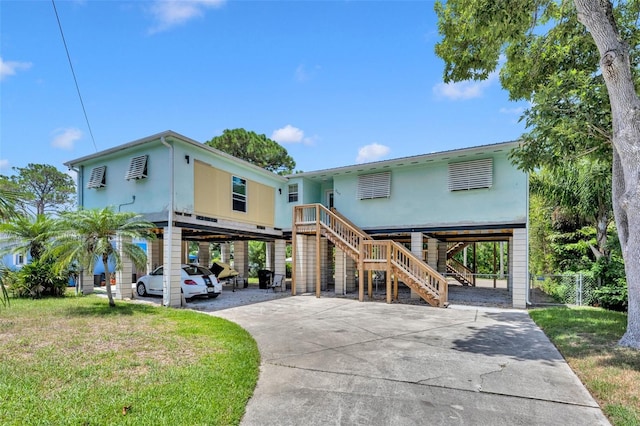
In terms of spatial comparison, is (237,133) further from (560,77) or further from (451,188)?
(560,77)

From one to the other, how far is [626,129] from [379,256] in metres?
8.17

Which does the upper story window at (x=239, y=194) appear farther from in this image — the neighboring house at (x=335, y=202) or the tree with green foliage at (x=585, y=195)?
the tree with green foliage at (x=585, y=195)

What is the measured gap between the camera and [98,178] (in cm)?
1295

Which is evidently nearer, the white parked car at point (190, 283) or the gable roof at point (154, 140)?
the gable roof at point (154, 140)

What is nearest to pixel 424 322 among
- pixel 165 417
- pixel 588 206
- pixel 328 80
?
pixel 165 417

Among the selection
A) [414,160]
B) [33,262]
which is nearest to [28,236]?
[33,262]

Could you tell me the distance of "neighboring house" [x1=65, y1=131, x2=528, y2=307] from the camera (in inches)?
439

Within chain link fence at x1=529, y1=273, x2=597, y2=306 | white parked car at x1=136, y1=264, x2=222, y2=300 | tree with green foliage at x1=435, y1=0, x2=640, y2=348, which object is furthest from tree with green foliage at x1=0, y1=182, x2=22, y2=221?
chain link fence at x1=529, y1=273, x2=597, y2=306

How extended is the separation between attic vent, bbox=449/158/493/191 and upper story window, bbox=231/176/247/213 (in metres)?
8.09

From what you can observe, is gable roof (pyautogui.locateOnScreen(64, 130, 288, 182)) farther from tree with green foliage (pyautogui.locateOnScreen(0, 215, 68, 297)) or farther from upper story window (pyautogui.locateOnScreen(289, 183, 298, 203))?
tree with green foliage (pyautogui.locateOnScreen(0, 215, 68, 297))

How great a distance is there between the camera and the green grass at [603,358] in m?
3.78

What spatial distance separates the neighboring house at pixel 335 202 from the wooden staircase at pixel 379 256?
4 centimetres

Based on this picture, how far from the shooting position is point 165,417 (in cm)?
333

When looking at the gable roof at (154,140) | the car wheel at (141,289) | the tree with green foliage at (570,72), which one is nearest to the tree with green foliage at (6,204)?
the gable roof at (154,140)
